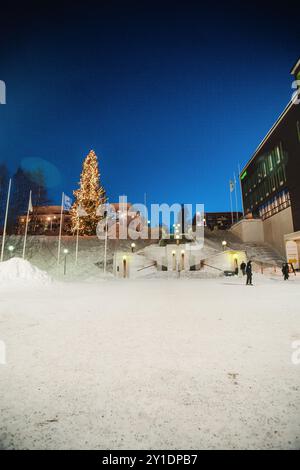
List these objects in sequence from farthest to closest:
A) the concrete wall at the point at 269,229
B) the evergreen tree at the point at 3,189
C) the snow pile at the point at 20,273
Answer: the evergreen tree at the point at 3,189 < the concrete wall at the point at 269,229 < the snow pile at the point at 20,273

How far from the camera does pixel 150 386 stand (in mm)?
2771

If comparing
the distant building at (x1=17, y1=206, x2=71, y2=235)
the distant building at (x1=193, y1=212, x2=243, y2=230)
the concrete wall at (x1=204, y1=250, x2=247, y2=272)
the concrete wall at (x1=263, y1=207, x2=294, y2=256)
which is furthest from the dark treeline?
the distant building at (x1=193, y1=212, x2=243, y2=230)

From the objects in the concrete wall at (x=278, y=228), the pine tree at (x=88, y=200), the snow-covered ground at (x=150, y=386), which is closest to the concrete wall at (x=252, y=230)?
the concrete wall at (x=278, y=228)

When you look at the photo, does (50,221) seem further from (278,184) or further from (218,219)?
(218,219)

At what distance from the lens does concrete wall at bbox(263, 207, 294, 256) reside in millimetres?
34156

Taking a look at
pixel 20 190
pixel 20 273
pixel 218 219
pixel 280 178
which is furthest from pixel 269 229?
pixel 218 219

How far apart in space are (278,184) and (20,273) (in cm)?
3886

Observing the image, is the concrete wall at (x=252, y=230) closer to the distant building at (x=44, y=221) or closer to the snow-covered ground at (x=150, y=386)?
the distant building at (x=44, y=221)

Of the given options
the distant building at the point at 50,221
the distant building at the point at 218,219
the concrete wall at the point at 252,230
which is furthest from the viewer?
the distant building at the point at 218,219

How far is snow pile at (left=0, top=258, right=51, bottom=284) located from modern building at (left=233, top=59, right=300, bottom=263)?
31335mm

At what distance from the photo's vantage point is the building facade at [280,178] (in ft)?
108

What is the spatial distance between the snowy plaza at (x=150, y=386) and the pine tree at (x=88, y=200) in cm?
3683
